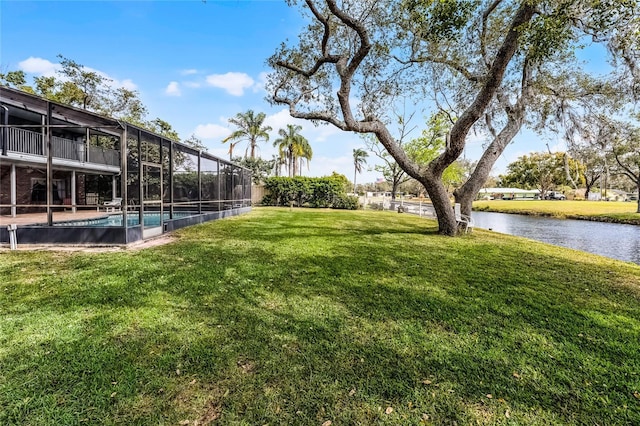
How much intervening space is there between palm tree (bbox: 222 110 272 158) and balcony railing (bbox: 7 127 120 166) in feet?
47.7

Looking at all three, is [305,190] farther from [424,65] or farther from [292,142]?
[424,65]

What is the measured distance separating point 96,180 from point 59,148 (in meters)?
3.91

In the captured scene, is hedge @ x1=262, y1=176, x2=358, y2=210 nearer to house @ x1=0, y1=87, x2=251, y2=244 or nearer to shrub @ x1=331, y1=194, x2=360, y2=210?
shrub @ x1=331, y1=194, x2=360, y2=210

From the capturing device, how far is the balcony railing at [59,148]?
10.9 m

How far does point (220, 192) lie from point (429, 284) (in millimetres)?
10718

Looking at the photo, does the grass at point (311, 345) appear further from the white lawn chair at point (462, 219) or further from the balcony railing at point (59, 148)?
the balcony railing at point (59, 148)

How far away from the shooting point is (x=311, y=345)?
8.73 ft

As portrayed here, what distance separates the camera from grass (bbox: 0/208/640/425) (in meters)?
1.92

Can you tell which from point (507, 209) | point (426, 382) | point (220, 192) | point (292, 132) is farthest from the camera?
point (292, 132)

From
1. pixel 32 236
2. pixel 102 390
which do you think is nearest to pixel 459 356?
pixel 102 390

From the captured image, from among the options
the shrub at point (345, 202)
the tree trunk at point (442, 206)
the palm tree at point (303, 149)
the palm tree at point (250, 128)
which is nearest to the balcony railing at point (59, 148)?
the tree trunk at point (442, 206)

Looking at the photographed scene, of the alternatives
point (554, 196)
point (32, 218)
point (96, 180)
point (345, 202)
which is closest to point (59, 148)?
point (32, 218)

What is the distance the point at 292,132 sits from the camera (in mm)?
31641

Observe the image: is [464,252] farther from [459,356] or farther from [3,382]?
[3,382]
